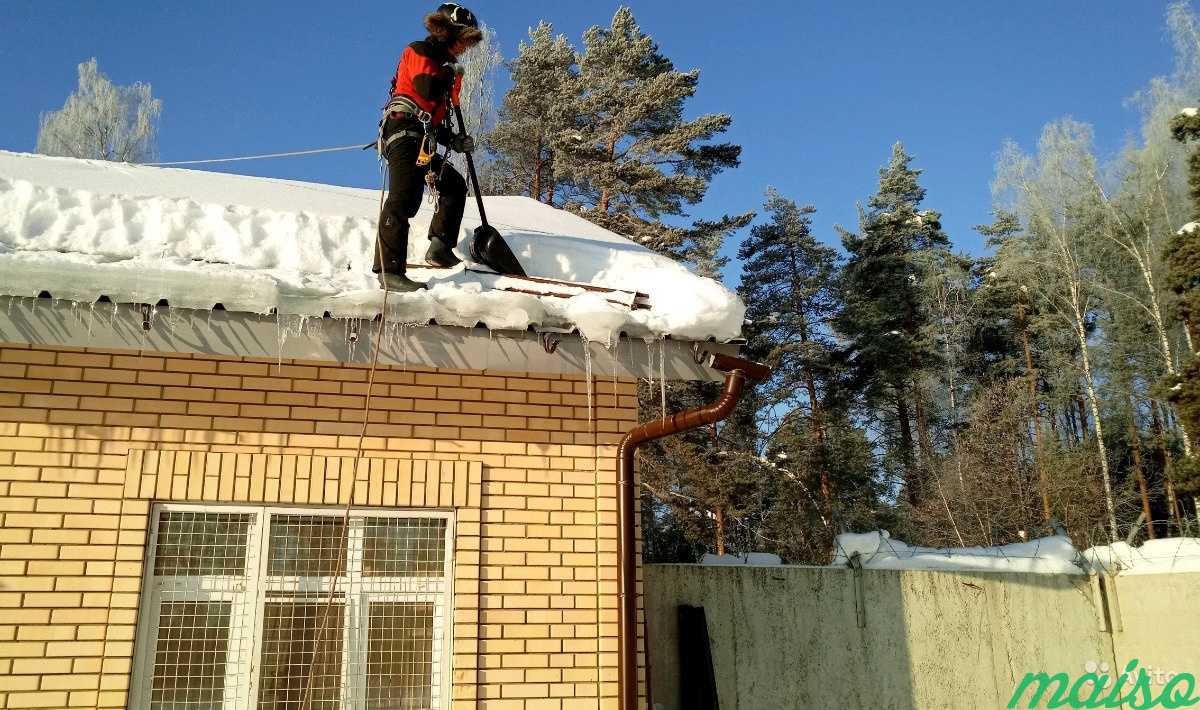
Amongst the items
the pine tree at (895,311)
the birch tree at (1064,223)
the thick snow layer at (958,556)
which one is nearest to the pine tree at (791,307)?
the pine tree at (895,311)

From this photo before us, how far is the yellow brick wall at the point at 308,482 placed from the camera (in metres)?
3.94

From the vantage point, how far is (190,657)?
406 centimetres

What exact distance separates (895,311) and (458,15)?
82.6ft

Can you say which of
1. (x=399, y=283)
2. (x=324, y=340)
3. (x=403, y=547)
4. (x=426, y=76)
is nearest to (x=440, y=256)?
(x=399, y=283)

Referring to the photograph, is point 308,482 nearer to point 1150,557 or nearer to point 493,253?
point 493,253

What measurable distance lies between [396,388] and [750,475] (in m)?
16.8

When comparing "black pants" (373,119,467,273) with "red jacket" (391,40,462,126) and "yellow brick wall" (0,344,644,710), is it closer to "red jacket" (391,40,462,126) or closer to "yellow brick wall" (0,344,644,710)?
"red jacket" (391,40,462,126)

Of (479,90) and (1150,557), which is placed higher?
(479,90)

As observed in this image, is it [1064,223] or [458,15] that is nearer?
[458,15]

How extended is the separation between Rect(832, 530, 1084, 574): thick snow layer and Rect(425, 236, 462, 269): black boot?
392cm

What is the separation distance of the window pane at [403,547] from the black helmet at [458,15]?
267 cm

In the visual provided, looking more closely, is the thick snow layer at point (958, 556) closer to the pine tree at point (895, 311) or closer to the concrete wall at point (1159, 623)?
the concrete wall at point (1159, 623)

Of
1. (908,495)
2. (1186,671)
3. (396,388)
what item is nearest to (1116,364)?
(908,495)

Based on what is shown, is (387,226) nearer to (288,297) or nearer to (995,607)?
(288,297)
